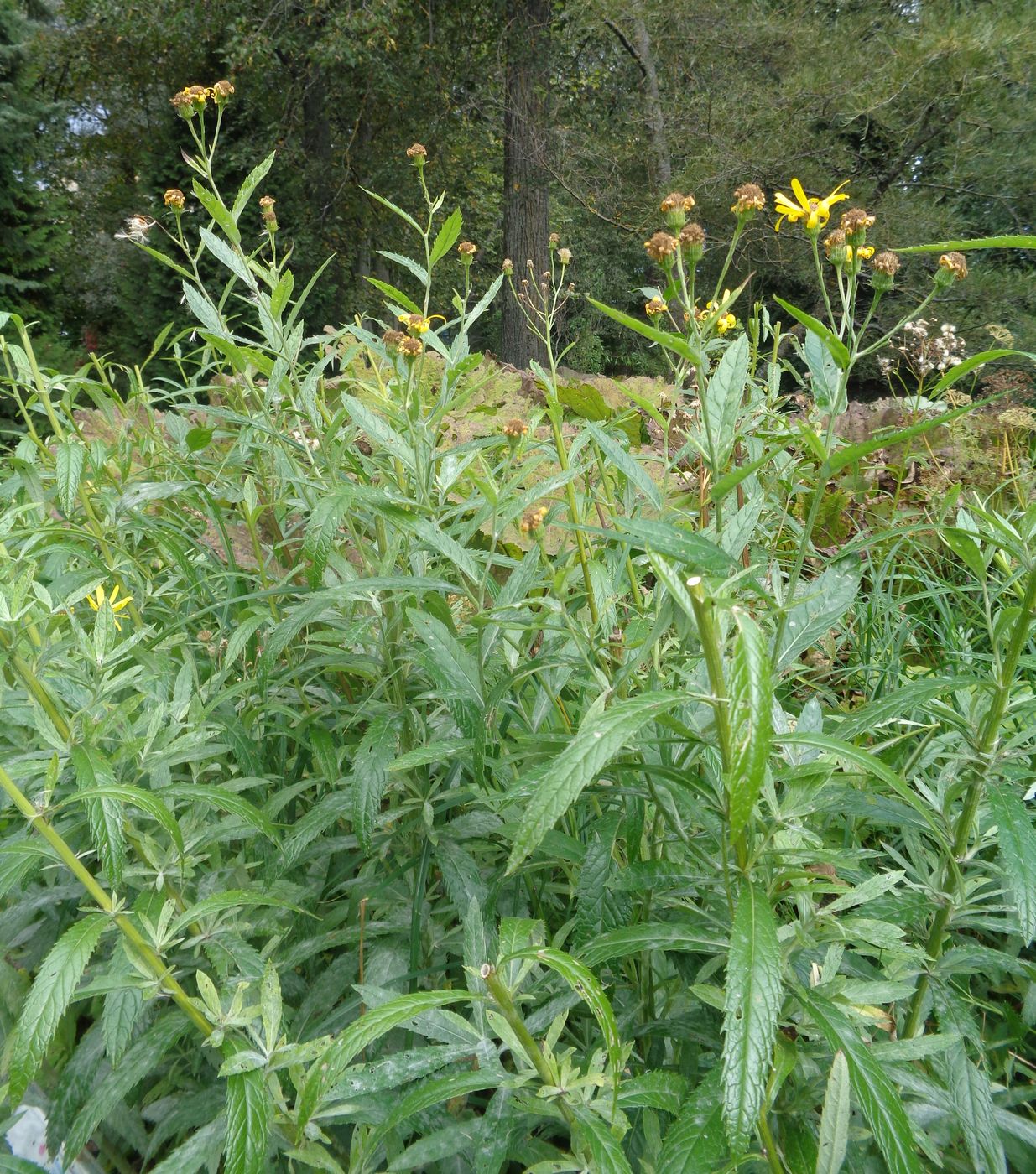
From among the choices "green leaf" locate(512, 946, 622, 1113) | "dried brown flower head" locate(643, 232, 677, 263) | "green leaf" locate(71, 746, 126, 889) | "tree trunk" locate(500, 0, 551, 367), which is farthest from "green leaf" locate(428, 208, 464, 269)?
"tree trunk" locate(500, 0, 551, 367)

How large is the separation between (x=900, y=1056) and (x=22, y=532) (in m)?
1.18

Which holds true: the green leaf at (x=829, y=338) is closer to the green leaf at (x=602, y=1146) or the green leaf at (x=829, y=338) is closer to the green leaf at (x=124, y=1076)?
the green leaf at (x=602, y=1146)

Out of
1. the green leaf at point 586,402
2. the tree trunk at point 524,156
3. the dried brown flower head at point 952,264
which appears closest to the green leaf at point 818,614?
the dried brown flower head at point 952,264

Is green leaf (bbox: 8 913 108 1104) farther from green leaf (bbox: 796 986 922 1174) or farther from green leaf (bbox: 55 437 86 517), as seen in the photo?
green leaf (bbox: 55 437 86 517)

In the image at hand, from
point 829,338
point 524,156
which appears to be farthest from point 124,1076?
point 524,156

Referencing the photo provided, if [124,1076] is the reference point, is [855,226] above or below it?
above

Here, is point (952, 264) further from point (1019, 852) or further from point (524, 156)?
point (524, 156)

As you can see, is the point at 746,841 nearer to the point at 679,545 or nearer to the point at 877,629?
the point at 679,545

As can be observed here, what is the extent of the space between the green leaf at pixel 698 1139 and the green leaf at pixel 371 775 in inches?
15.9

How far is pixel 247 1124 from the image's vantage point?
695mm

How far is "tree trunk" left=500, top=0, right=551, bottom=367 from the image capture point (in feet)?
27.0

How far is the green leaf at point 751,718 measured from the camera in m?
0.53

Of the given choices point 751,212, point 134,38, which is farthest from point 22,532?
point 134,38

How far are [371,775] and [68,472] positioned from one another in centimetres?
75
